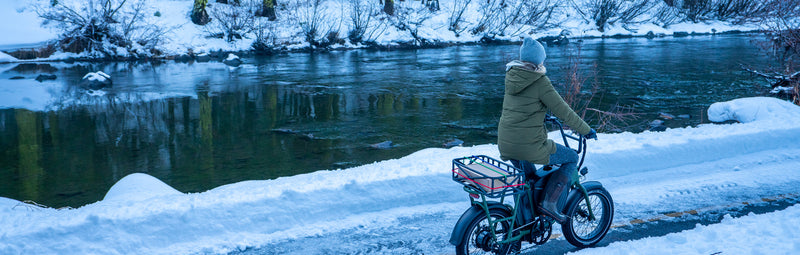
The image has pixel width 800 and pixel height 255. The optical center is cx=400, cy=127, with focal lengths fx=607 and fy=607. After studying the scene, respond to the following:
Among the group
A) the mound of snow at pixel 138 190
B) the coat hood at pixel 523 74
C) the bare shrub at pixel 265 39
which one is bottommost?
the mound of snow at pixel 138 190

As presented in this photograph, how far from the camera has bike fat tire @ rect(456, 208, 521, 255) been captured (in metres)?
4.54

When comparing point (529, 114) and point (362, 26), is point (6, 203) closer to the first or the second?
point (529, 114)

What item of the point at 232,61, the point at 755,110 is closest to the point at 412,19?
the point at 232,61

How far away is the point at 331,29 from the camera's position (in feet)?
121

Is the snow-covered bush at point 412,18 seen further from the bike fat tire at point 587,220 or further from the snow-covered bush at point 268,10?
the bike fat tire at point 587,220

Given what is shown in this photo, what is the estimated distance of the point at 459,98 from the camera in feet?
58.4

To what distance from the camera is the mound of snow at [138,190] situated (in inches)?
265

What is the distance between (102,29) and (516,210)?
32106mm

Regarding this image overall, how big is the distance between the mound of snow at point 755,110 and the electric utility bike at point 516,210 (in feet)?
19.4

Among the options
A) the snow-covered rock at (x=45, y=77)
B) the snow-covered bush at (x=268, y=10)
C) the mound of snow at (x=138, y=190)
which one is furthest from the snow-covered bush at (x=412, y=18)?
the mound of snow at (x=138, y=190)

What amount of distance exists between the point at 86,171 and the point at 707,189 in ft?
32.7

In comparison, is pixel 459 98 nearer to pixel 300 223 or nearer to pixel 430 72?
pixel 430 72

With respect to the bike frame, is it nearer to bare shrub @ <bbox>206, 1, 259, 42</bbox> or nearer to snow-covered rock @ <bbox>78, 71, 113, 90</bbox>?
snow-covered rock @ <bbox>78, 71, 113, 90</bbox>

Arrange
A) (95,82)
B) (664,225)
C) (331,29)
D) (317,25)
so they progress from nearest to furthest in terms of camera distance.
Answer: (664,225) < (95,82) < (317,25) < (331,29)
